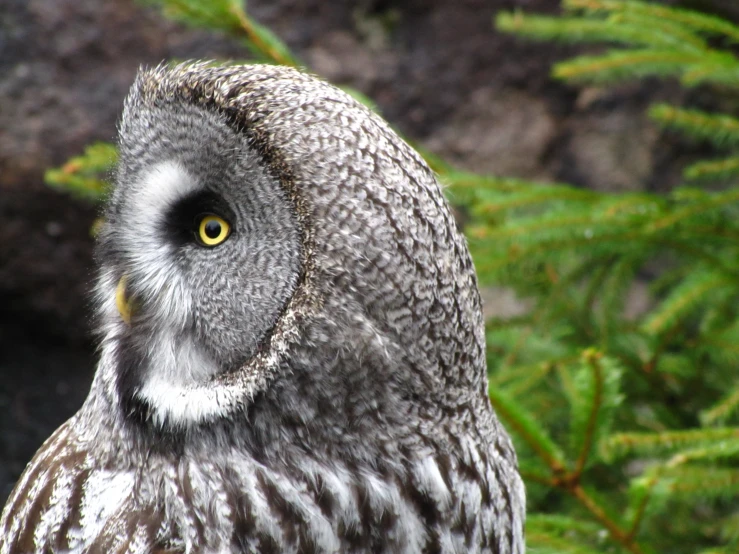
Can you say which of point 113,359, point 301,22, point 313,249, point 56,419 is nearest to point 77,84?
point 301,22

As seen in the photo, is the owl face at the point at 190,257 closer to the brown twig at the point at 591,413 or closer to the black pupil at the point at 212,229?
the black pupil at the point at 212,229

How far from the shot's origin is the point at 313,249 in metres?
1.12

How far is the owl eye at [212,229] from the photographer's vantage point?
1181mm

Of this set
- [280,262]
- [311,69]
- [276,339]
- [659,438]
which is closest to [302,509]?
[276,339]

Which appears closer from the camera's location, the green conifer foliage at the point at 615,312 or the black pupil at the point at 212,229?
the black pupil at the point at 212,229

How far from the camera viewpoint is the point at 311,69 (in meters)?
3.58

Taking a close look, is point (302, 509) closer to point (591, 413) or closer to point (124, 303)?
point (124, 303)

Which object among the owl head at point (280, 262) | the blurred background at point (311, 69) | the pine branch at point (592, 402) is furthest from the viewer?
the blurred background at point (311, 69)

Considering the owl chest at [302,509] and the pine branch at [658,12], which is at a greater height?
the pine branch at [658,12]

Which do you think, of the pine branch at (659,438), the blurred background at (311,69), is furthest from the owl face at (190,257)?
the blurred background at (311,69)

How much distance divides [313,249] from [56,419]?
2908 mm

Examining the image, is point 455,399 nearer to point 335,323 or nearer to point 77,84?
point 335,323

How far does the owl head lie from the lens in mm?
1135

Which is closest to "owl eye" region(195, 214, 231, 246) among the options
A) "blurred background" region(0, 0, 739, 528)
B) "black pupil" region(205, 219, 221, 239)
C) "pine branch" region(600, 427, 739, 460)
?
"black pupil" region(205, 219, 221, 239)
